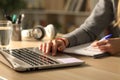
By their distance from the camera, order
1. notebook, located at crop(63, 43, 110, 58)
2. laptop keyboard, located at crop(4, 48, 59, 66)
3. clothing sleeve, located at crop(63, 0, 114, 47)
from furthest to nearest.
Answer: clothing sleeve, located at crop(63, 0, 114, 47), notebook, located at crop(63, 43, 110, 58), laptop keyboard, located at crop(4, 48, 59, 66)

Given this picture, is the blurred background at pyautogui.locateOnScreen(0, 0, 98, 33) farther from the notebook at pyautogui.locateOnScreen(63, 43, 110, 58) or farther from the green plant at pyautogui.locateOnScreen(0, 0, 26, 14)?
the notebook at pyautogui.locateOnScreen(63, 43, 110, 58)

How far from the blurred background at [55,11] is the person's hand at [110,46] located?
2325mm

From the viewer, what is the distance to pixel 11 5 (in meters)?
3.65

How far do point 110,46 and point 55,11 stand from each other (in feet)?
9.01

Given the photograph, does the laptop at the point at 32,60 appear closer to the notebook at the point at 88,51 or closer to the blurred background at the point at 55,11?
the notebook at the point at 88,51

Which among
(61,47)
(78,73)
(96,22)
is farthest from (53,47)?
(96,22)

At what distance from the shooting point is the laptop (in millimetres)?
1080

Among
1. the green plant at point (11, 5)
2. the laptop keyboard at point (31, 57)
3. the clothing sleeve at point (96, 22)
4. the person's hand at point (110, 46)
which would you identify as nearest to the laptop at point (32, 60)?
the laptop keyboard at point (31, 57)

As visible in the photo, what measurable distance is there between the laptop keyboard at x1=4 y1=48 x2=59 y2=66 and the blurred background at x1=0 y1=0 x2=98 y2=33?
2361 mm

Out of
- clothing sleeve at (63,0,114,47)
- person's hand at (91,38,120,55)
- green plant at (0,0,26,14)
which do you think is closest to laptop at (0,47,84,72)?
person's hand at (91,38,120,55)

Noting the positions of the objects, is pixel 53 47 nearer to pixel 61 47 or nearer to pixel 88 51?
pixel 61 47

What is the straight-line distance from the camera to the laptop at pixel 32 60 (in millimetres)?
1080

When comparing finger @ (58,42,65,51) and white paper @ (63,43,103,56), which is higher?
finger @ (58,42,65,51)

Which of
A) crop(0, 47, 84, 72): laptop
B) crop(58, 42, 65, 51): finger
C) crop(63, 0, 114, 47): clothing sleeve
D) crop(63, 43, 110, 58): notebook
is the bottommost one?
crop(63, 43, 110, 58): notebook
